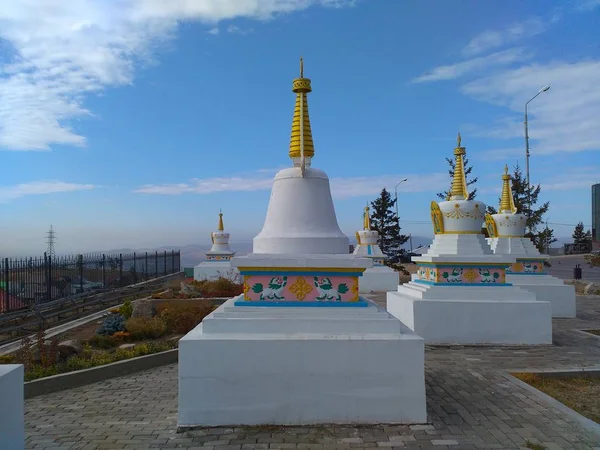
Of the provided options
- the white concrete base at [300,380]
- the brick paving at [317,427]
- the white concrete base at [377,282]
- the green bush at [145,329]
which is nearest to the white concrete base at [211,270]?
the white concrete base at [377,282]

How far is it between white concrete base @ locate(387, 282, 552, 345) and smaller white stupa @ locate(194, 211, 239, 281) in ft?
46.6

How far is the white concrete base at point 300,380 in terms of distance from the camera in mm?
5008

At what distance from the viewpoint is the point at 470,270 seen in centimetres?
962

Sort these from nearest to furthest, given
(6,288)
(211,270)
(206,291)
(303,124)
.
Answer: (303,124), (6,288), (206,291), (211,270)

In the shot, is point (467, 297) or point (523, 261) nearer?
point (467, 297)

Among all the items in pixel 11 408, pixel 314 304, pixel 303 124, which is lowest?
pixel 11 408

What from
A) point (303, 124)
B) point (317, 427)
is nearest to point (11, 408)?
point (317, 427)

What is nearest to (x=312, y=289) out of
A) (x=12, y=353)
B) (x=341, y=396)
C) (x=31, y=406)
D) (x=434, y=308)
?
(x=341, y=396)

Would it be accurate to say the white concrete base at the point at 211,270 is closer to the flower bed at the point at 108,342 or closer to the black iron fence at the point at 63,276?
the black iron fence at the point at 63,276

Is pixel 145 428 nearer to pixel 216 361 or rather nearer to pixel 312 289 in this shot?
pixel 216 361

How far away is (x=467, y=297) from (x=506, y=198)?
6318mm

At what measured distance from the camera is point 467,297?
947 centimetres

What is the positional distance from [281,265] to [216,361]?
1.31m

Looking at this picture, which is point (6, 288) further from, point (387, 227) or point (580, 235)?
point (580, 235)
